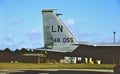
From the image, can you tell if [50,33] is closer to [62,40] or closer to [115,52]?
[62,40]

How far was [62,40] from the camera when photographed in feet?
111

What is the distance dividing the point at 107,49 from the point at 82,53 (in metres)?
2.24

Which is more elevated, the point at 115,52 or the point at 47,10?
Result: the point at 47,10

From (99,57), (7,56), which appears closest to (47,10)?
(99,57)

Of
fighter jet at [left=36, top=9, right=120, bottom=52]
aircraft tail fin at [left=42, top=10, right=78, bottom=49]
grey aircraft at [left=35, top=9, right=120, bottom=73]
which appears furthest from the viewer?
aircraft tail fin at [left=42, top=10, right=78, bottom=49]

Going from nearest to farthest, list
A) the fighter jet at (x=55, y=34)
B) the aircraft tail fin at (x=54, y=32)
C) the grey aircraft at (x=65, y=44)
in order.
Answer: the grey aircraft at (x=65, y=44) < the fighter jet at (x=55, y=34) < the aircraft tail fin at (x=54, y=32)

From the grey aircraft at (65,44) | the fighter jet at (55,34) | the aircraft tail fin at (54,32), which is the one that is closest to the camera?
the grey aircraft at (65,44)

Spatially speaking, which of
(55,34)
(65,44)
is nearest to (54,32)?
(55,34)

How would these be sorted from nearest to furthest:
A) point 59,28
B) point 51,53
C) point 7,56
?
point 51,53
point 59,28
point 7,56

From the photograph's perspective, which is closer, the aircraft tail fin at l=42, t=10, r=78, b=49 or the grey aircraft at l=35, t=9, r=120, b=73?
the grey aircraft at l=35, t=9, r=120, b=73

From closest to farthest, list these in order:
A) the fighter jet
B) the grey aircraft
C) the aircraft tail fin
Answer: the grey aircraft < the fighter jet < the aircraft tail fin

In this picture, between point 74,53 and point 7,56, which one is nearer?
point 74,53

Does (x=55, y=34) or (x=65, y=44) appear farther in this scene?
(x=55, y=34)

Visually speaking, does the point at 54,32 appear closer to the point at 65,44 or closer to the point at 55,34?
the point at 55,34
